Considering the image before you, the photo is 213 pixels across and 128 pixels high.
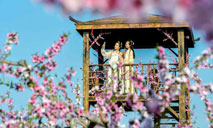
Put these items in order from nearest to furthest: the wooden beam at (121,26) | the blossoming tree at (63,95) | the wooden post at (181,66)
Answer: the blossoming tree at (63,95) → the wooden post at (181,66) → the wooden beam at (121,26)

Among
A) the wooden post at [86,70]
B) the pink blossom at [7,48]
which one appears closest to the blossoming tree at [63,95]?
the pink blossom at [7,48]

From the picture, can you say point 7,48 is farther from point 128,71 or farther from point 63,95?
point 128,71

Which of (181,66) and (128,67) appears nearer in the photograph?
(181,66)

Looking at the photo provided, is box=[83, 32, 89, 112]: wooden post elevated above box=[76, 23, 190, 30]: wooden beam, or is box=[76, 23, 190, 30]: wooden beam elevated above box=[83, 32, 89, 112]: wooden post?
box=[76, 23, 190, 30]: wooden beam

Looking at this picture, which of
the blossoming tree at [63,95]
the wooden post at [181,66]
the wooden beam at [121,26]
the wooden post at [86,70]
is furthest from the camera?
the wooden post at [86,70]

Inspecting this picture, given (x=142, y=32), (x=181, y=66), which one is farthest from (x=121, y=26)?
(x=181, y=66)

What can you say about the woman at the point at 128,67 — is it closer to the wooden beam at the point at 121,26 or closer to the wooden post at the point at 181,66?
the wooden beam at the point at 121,26

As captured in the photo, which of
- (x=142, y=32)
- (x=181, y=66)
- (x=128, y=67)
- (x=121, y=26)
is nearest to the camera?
(x=181, y=66)

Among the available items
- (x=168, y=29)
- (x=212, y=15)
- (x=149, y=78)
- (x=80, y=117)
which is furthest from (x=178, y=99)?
(x=212, y=15)

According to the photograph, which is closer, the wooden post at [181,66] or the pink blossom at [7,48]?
the pink blossom at [7,48]

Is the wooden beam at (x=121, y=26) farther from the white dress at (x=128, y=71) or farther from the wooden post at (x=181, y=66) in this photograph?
the white dress at (x=128, y=71)

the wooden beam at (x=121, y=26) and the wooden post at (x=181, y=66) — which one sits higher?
the wooden beam at (x=121, y=26)

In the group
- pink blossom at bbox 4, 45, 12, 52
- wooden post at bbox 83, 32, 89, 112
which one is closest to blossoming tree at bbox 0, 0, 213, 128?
pink blossom at bbox 4, 45, 12, 52

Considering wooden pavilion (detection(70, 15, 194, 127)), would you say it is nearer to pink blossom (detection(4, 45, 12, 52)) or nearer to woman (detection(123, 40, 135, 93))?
woman (detection(123, 40, 135, 93))
